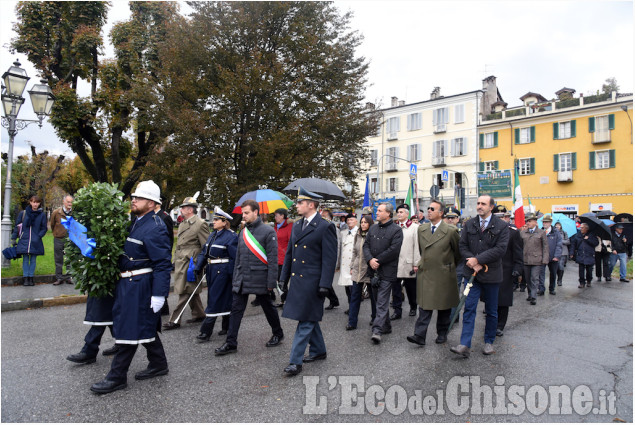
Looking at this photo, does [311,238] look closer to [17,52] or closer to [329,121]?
[329,121]

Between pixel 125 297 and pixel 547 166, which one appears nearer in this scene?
pixel 125 297

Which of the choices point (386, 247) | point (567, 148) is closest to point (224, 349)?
point (386, 247)

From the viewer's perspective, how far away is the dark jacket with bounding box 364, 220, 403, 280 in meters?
6.67

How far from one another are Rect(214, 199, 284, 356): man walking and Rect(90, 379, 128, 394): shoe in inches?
54.5

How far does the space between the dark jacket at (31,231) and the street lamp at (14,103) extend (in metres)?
1.13

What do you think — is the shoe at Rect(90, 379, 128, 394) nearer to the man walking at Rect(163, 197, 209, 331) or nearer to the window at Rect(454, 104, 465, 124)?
the man walking at Rect(163, 197, 209, 331)

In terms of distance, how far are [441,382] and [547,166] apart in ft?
137


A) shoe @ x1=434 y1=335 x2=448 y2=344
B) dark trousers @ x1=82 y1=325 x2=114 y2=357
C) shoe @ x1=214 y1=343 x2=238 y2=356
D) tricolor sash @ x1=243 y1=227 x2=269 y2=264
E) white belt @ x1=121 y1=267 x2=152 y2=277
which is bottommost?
shoe @ x1=434 y1=335 x2=448 y2=344

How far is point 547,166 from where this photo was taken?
40562 mm

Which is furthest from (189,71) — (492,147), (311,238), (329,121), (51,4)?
(492,147)

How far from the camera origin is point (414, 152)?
158 feet

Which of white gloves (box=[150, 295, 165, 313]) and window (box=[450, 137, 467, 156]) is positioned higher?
window (box=[450, 137, 467, 156])

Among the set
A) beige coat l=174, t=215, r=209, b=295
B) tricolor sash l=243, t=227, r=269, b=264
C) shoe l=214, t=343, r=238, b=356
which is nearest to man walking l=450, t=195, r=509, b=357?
tricolor sash l=243, t=227, r=269, b=264

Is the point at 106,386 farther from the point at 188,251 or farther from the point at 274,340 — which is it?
the point at 188,251
